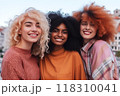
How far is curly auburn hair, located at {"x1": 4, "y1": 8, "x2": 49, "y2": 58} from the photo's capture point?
2.10m

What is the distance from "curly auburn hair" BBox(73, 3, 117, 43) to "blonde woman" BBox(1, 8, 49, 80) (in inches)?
23.4

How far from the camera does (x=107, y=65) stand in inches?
81.5

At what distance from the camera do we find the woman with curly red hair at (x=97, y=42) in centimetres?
209

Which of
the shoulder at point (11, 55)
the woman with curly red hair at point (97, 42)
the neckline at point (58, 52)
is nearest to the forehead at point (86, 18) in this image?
the woman with curly red hair at point (97, 42)

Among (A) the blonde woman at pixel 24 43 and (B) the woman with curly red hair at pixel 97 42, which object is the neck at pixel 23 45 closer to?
(A) the blonde woman at pixel 24 43

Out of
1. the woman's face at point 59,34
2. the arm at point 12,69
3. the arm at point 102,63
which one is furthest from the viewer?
the woman's face at point 59,34

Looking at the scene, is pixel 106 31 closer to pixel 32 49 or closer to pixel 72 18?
pixel 72 18

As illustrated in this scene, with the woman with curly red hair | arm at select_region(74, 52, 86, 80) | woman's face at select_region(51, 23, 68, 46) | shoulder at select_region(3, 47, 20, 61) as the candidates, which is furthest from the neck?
the woman with curly red hair

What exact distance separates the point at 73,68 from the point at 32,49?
58 cm

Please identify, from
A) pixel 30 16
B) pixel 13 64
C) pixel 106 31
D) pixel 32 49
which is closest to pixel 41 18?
pixel 30 16

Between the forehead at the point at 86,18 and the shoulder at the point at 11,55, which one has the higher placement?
the forehead at the point at 86,18

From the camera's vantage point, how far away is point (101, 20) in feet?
7.63

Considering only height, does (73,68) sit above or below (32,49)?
below

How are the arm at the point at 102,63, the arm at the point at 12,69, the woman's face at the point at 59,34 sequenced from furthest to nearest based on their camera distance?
the woman's face at the point at 59,34
the arm at the point at 102,63
the arm at the point at 12,69
